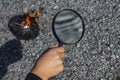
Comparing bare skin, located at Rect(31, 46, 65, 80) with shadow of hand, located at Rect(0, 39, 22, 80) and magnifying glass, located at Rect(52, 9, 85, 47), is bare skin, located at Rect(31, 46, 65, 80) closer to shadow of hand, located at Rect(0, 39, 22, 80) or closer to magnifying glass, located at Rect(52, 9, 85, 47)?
magnifying glass, located at Rect(52, 9, 85, 47)

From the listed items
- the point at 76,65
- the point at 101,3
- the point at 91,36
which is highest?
the point at 101,3

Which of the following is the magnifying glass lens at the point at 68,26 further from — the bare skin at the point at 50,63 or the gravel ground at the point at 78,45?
the gravel ground at the point at 78,45

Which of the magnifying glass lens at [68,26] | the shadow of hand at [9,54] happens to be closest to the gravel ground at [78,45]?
the shadow of hand at [9,54]

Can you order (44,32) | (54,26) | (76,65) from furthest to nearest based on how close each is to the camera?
(44,32) < (76,65) < (54,26)

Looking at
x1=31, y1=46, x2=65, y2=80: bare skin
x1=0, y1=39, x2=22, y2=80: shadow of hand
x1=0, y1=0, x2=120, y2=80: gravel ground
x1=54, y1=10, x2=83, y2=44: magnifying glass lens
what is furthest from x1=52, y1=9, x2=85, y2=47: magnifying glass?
x1=0, y1=39, x2=22, y2=80: shadow of hand

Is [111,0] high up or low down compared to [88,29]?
up

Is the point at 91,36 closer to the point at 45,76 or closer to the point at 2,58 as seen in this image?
the point at 2,58

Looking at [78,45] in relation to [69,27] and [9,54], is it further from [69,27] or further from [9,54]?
[69,27]

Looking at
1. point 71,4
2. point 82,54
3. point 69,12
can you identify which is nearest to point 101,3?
point 71,4
